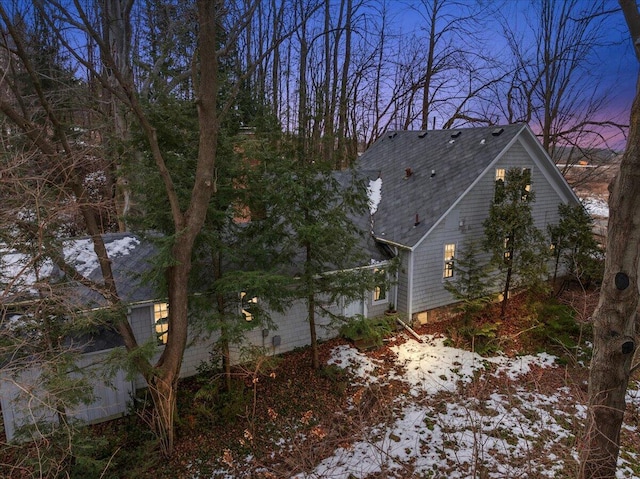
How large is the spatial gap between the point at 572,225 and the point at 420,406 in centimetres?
980

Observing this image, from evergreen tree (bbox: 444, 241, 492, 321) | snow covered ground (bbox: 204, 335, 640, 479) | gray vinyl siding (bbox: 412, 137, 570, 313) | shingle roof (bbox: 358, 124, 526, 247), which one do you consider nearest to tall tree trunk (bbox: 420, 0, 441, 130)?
shingle roof (bbox: 358, 124, 526, 247)

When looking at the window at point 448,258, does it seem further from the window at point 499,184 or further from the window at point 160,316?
the window at point 160,316

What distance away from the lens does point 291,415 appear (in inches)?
365

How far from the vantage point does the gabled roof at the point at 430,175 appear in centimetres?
1358

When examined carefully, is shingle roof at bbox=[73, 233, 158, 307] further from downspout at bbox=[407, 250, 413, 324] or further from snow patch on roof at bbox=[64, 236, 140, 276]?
downspout at bbox=[407, 250, 413, 324]

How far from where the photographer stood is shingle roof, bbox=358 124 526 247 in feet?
44.7

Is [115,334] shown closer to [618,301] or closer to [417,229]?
[417,229]


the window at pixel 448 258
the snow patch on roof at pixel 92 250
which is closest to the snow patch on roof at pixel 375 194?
the window at pixel 448 258

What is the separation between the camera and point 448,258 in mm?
14227

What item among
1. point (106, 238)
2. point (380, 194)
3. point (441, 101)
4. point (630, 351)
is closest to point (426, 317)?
point (380, 194)

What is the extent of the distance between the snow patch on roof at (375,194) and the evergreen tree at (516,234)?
14.4ft

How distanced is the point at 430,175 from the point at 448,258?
3.47 m

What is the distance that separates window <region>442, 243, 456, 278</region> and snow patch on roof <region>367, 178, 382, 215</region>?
340cm

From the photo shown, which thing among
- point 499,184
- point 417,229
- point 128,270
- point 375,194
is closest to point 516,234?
point 499,184
